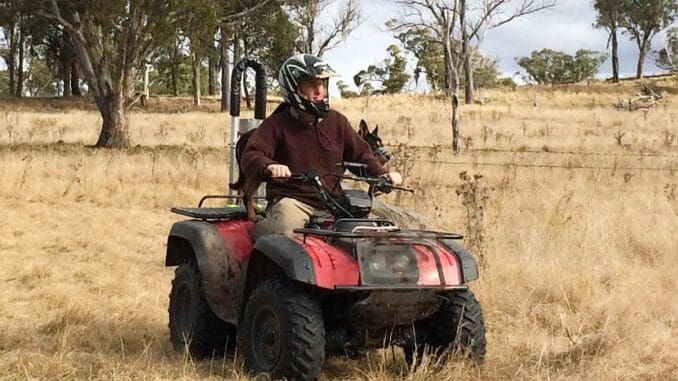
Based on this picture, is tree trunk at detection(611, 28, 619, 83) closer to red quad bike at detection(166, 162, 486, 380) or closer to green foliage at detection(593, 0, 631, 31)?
green foliage at detection(593, 0, 631, 31)

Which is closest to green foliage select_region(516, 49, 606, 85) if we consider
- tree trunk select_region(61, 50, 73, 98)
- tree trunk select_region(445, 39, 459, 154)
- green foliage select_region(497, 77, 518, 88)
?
green foliage select_region(497, 77, 518, 88)

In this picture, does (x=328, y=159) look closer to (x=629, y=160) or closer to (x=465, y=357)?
(x=465, y=357)

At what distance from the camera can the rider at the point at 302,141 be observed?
483 cm

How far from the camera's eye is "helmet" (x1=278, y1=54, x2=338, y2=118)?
4.91 m

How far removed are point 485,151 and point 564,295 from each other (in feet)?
46.2

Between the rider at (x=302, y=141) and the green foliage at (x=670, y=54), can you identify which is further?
the green foliage at (x=670, y=54)

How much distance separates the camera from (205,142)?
24.5 meters

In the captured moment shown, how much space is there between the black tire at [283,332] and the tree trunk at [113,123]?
1917cm

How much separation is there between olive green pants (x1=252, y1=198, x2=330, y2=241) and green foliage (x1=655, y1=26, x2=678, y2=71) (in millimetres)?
70969

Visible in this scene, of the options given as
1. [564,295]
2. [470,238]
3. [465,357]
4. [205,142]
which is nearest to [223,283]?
[465,357]

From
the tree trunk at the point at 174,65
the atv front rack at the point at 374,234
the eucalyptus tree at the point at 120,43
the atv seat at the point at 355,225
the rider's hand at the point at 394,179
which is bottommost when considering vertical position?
the atv front rack at the point at 374,234

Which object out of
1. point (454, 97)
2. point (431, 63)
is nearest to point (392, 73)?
point (431, 63)

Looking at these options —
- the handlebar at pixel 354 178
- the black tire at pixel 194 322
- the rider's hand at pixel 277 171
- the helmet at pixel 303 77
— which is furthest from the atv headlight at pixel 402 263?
the black tire at pixel 194 322

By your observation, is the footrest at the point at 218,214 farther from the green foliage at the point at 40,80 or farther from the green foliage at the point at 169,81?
the green foliage at the point at 40,80
